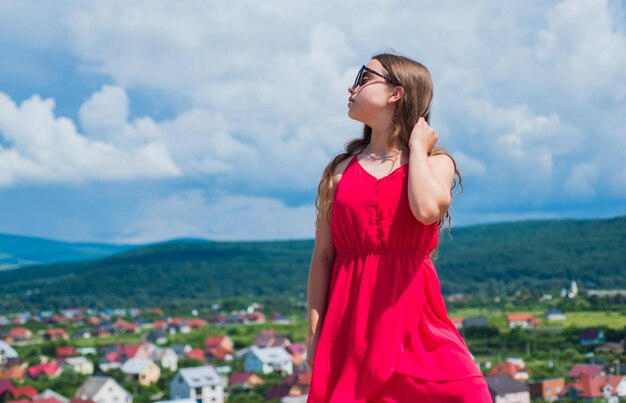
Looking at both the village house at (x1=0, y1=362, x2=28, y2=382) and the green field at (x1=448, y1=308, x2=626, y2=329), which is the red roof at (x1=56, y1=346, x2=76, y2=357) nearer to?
the village house at (x1=0, y1=362, x2=28, y2=382)

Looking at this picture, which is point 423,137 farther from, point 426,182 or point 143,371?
point 143,371

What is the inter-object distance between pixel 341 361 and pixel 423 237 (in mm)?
349

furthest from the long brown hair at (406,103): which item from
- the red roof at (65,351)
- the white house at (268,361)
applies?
the red roof at (65,351)

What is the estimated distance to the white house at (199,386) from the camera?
112 ft

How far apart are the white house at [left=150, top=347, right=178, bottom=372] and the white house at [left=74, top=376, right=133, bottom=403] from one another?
836 centimetres

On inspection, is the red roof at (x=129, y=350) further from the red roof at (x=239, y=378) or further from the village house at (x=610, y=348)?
the village house at (x=610, y=348)

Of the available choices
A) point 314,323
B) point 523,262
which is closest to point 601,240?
point 523,262

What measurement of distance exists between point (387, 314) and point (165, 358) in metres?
43.4

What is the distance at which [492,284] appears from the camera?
3642 inches

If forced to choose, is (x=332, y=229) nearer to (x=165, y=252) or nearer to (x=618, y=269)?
(x=618, y=269)

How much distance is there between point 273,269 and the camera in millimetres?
116000

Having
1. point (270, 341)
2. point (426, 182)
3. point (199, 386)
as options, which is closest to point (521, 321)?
point (270, 341)

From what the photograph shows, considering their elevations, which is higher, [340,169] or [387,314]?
[340,169]

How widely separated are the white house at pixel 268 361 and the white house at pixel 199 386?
7.03 m
